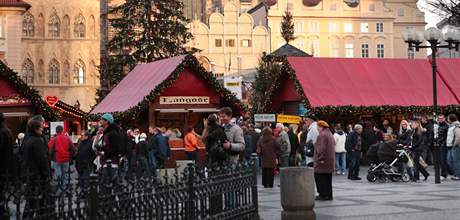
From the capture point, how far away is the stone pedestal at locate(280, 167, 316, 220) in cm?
1245

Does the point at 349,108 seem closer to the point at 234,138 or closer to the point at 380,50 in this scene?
the point at 234,138

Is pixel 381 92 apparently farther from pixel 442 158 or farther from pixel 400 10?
pixel 400 10

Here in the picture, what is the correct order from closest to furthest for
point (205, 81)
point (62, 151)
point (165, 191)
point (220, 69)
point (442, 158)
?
point (165, 191) → point (62, 151) → point (442, 158) → point (205, 81) → point (220, 69)

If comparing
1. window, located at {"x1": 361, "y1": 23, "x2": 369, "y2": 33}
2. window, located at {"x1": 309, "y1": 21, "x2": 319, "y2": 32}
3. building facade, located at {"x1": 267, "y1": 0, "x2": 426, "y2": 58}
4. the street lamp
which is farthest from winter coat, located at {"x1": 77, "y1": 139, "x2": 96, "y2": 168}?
window, located at {"x1": 361, "y1": 23, "x2": 369, "y2": 33}

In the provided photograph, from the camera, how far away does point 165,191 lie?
32.1 feet

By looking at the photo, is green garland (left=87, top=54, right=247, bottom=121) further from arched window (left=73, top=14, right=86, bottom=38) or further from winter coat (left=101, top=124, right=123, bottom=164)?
arched window (left=73, top=14, right=86, bottom=38)

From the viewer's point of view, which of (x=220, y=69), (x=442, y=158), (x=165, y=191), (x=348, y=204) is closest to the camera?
(x=165, y=191)

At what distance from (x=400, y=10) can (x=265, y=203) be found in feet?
291

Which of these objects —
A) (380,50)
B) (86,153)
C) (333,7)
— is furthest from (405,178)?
(380,50)

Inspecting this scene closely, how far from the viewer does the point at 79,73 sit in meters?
79.7

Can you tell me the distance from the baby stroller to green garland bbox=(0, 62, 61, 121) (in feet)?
47.5

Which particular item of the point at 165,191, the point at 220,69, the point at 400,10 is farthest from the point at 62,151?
the point at 400,10

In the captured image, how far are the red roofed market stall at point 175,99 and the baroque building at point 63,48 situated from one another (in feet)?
152

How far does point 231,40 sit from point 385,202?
74.4m
